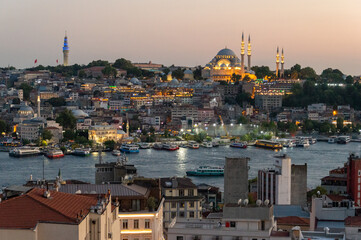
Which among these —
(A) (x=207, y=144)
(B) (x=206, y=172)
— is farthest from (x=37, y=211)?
(A) (x=207, y=144)

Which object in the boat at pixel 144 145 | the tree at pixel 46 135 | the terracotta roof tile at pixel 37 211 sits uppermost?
the terracotta roof tile at pixel 37 211

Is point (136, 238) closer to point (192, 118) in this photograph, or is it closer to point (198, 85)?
point (192, 118)

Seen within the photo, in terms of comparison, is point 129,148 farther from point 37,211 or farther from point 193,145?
point 37,211

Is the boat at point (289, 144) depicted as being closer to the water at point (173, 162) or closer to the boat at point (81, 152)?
the water at point (173, 162)

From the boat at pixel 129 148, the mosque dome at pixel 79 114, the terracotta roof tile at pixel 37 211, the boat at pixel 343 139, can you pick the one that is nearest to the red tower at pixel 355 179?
the terracotta roof tile at pixel 37 211

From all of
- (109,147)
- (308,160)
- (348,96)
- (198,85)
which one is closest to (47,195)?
(308,160)

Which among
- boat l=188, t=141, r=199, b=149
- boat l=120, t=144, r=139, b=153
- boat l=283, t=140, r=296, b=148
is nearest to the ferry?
boat l=283, t=140, r=296, b=148
